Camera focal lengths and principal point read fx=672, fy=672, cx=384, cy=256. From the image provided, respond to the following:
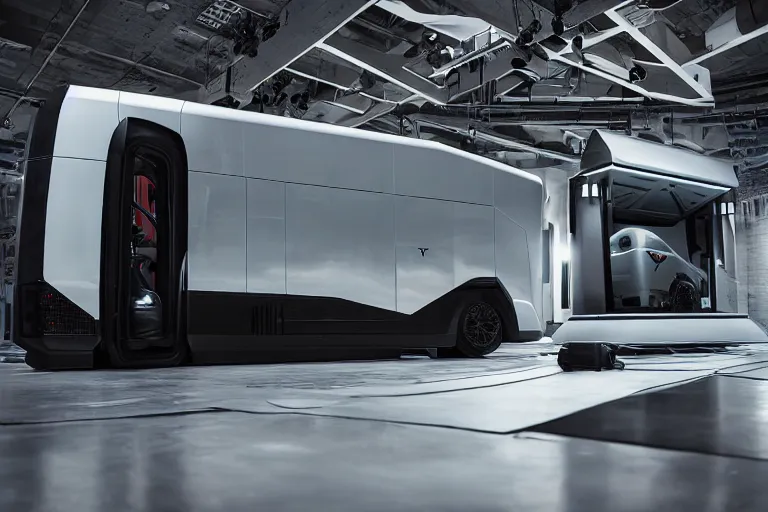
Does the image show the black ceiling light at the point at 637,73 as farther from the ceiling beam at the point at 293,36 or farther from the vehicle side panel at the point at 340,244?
the vehicle side panel at the point at 340,244

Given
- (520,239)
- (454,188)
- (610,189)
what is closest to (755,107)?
(610,189)

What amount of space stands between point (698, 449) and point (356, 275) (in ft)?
17.4

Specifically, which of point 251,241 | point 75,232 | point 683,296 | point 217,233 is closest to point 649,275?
point 683,296

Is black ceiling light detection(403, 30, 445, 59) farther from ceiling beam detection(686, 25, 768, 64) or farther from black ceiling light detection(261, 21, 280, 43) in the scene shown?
ceiling beam detection(686, 25, 768, 64)

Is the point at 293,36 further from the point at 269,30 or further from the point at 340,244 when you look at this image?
the point at 340,244

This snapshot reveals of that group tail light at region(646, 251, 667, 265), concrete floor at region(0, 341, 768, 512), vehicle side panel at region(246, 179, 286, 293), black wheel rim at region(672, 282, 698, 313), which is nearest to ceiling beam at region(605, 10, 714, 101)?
tail light at region(646, 251, 667, 265)

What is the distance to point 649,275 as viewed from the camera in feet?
28.7

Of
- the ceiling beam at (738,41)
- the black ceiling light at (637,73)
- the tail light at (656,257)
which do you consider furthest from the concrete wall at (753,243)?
the tail light at (656,257)

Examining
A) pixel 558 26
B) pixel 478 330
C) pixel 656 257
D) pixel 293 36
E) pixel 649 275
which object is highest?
pixel 293 36

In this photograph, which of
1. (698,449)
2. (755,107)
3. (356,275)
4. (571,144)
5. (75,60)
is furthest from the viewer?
(571,144)

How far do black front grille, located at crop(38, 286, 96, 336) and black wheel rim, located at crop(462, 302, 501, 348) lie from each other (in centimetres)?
408

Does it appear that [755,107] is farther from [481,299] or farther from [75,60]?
[75,60]

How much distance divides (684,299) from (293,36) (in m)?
6.29

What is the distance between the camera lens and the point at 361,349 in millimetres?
7035
